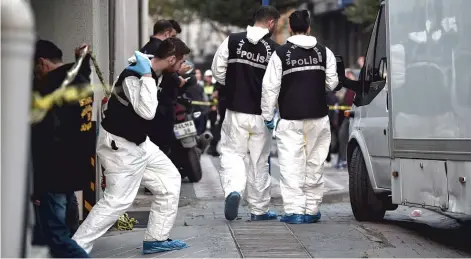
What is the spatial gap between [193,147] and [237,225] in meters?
4.67

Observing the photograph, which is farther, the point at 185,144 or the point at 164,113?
the point at 185,144

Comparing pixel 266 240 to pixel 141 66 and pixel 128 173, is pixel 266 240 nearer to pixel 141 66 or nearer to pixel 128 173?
pixel 128 173

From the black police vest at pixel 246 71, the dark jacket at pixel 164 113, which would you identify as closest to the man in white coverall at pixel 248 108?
the black police vest at pixel 246 71

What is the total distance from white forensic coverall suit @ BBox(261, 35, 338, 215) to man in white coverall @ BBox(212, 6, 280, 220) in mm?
215

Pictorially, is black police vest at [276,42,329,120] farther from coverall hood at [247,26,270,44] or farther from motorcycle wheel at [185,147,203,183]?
motorcycle wheel at [185,147,203,183]

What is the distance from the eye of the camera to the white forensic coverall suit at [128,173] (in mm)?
7332

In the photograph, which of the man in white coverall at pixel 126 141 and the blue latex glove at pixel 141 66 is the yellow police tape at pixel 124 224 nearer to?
the man in white coverall at pixel 126 141


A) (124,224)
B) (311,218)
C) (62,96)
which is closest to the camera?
(62,96)

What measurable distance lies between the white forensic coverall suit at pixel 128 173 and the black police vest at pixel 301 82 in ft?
7.31

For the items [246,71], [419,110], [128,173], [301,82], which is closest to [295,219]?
[301,82]

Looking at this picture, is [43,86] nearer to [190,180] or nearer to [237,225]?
[237,225]

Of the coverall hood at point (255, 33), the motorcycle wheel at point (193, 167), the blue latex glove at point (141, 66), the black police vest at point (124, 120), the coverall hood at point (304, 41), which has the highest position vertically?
the coverall hood at point (255, 33)

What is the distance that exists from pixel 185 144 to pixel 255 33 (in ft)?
14.3

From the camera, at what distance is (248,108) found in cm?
984
